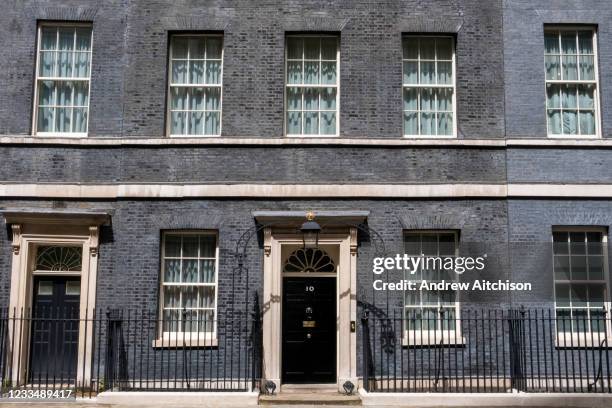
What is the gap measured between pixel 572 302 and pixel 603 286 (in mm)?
696

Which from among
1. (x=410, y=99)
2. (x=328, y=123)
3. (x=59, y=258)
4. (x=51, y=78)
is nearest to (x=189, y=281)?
(x=59, y=258)

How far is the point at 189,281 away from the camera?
1356 centimetres

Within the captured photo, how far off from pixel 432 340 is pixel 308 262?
276cm

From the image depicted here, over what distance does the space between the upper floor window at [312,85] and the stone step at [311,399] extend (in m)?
5.00

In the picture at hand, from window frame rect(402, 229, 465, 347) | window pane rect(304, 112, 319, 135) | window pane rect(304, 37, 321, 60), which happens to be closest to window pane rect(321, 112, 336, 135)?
window pane rect(304, 112, 319, 135)

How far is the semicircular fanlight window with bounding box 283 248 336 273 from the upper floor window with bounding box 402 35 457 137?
2956 mm

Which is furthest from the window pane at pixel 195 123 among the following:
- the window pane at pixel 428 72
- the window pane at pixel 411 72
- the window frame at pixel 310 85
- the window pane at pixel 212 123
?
the window pane at pixel 428 72

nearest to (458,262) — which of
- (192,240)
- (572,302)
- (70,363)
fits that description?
(572,302)

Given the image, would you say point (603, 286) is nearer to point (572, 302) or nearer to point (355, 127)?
point (572, 302)

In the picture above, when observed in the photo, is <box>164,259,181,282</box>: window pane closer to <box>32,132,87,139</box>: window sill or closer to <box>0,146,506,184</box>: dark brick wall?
<box>0,146,506,184</box>: dark brick wall

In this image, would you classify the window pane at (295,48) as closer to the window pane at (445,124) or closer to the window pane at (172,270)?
the window pane at (445,124)

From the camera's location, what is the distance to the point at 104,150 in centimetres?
1383

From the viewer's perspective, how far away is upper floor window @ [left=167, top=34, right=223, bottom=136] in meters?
14.1

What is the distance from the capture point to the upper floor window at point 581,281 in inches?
533
